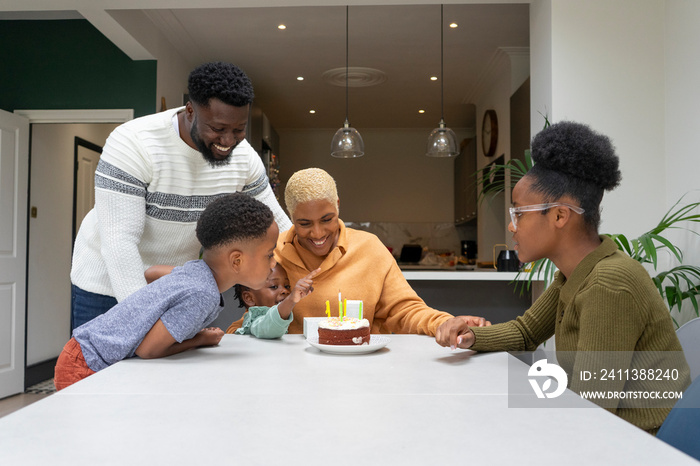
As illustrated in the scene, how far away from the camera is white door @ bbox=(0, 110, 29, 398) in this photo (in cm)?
421

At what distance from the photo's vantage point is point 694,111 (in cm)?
276

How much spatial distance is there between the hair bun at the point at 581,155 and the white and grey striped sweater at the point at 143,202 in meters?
1.00

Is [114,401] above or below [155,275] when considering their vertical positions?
below

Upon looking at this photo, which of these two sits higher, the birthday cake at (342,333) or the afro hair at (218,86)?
the afro hair at (218,86)

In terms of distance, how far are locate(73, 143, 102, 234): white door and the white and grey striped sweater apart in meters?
4.32

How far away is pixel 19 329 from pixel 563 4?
4.44m

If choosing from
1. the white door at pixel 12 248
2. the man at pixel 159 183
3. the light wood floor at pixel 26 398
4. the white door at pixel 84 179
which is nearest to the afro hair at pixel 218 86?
the man at pixel 159 183

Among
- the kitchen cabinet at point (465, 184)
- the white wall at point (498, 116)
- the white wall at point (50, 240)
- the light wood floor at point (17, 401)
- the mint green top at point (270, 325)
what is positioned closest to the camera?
the mint green top at point (270, 325)

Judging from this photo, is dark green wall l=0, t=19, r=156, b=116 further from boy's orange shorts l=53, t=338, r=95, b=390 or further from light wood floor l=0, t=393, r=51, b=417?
boy's orange shorts l=53, t=338, r=95, b=390

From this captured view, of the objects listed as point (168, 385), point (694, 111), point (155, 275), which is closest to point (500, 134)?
point (694, 111)

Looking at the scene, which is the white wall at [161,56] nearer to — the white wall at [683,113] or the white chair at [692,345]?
the white wall at [683,113]

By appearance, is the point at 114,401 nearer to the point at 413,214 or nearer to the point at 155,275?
the point at 155,275

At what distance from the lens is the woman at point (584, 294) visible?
105cm

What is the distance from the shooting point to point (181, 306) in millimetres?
1229
